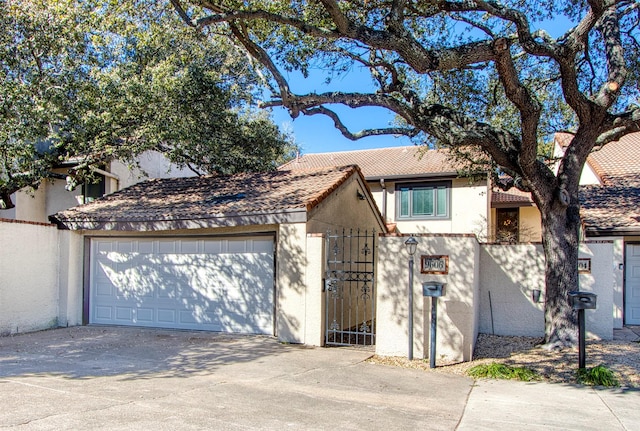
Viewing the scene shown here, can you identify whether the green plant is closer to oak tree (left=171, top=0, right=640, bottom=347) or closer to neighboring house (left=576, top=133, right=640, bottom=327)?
oak tree (left=171, top=0, right=640, bottom=347)

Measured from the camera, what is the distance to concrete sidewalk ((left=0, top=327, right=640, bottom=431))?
16.2ft

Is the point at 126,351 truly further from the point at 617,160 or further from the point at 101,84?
the point at 617,160

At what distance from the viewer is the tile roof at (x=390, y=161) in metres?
19.1

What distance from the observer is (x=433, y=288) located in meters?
7.51

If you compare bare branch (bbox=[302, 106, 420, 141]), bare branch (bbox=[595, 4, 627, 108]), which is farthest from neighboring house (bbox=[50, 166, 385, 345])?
bare branch (bbox=[595, 4, 627, 108])

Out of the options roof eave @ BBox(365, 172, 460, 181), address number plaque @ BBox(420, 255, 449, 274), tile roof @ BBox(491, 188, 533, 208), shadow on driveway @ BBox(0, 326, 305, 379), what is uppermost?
roof eave @ BBox(365, 172, 460, 181)

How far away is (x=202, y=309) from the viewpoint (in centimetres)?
1059

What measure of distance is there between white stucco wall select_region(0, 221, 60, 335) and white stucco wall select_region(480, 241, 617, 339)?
9.72 metres

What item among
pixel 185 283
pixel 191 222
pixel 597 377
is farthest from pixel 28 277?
pixel 597 377

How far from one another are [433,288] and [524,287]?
146 inches

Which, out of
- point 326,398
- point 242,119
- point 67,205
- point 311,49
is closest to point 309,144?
point 242,119

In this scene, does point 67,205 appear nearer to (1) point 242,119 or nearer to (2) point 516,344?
(1) point 242,119

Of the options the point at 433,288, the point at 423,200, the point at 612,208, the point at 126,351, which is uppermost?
the point at 423,200

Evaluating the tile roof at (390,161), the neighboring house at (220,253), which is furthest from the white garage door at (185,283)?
the tile roof at (390,161)
